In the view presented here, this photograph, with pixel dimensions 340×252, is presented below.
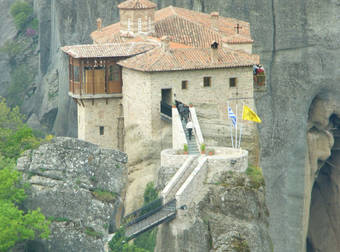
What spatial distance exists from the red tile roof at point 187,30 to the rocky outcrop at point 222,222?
11.8 meters

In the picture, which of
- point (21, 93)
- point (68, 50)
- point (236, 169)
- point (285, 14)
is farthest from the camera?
point (21, 93)

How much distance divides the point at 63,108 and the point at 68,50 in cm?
1999

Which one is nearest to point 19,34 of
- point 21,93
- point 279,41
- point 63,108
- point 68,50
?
point 21,93

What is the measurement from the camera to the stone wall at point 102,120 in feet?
294

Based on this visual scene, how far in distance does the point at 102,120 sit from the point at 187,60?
275 inches

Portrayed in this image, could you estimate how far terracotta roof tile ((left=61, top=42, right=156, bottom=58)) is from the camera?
290ft

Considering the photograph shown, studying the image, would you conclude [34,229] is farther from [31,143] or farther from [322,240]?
[322,240]

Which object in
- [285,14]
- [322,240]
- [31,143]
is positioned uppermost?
[285,14]

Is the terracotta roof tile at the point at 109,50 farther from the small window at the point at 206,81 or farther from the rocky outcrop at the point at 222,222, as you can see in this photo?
the rocky outcrop at the point at 222,222

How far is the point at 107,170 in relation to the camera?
259 ft

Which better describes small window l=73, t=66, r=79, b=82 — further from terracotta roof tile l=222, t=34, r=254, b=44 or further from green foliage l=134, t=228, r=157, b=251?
green foliage l=134, t=228, r=157, b=251

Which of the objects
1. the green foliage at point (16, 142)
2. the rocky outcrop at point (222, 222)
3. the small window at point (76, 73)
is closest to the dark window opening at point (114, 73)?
the small window at point (76, 73)

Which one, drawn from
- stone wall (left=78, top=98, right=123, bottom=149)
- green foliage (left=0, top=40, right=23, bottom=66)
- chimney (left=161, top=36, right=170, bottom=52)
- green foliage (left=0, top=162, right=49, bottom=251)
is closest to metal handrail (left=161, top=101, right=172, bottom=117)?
chimney (left=161, top=36, right=170, bottom=52)

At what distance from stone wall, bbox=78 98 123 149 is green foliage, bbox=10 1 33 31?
1353 inches
